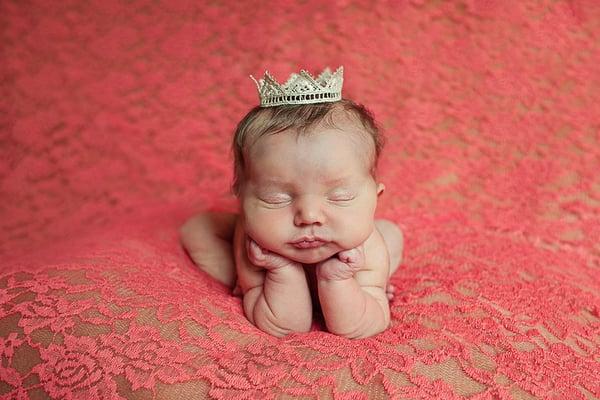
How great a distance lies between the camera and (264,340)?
1.22 metres

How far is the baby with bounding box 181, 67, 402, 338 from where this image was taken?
1187mm

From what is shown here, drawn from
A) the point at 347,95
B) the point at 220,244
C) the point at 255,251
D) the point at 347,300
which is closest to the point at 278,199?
the point at 255,251

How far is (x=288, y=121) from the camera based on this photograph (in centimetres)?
121

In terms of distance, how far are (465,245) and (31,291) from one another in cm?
107

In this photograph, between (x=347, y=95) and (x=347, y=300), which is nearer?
(x=347, y=300)

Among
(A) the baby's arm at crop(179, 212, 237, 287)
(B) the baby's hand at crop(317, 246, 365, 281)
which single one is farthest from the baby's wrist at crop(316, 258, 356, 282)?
(A) the baby's arm at crop(179, 212, 237, 287)

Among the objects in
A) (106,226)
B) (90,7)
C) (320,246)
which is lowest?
(106,226)

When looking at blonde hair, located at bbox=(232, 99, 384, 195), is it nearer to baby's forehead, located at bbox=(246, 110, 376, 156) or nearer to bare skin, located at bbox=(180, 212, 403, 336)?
baby's forehead, located at bbox=(246, 110, 376, 156)

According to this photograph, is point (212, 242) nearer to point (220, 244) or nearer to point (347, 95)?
point (220, 244)

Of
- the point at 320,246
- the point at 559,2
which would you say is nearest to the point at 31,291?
the point at 320,246

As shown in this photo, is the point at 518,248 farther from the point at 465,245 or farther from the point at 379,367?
the point at 379,367

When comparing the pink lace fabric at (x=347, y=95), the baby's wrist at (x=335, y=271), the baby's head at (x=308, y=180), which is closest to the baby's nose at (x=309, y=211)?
the baby's head at (x=308, y=180)

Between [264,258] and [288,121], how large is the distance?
0.91ft

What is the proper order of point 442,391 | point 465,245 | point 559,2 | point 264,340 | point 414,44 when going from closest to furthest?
point 442,391, point 264,340, point 465,245, point 559,2, point 414,44
